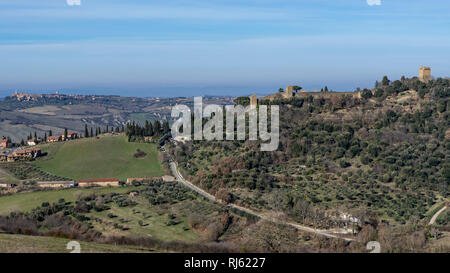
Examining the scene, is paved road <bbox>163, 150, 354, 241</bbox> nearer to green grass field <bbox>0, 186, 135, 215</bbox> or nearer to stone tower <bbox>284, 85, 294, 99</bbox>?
green grass field <bbox>0, 186, 135, 215</bbox>

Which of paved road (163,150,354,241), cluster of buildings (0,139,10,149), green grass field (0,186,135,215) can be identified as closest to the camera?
paved road (163,150,354,241)

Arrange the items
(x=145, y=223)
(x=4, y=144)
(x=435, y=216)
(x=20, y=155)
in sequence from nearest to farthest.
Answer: (x=145, y=223)
(x=435, y=216)
(x=20, y=155)
(x=4, y=144)

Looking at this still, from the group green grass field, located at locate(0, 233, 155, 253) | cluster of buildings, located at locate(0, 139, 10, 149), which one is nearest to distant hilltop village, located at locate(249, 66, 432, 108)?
cluster of buildings, located at locate(0, 139, 10, 149)

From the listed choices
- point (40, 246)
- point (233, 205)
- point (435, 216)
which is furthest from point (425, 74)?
point (40, 246)

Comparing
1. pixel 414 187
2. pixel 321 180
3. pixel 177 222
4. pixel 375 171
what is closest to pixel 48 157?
pixel 177 222

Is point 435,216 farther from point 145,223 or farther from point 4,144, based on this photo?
point 4,144
